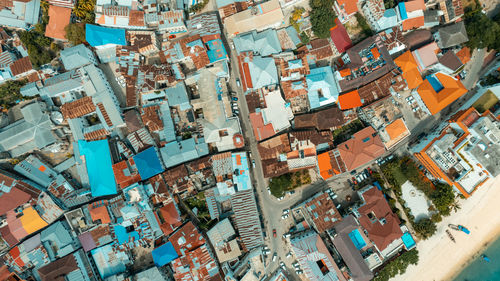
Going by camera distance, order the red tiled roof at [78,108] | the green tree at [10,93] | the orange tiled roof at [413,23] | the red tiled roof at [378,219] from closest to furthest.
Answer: the red tiled roof at [378,219]
the orange tiled roof at [413,23]
the red tiled roof at [78,108]
the green tree at [10,93]

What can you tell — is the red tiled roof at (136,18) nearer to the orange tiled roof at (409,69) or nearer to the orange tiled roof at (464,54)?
the orange tiled roof at (409,69)

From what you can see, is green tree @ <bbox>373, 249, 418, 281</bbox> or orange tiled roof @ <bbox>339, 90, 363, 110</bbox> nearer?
green tree @ <bbox>373, 249, 418, 281</bbox>

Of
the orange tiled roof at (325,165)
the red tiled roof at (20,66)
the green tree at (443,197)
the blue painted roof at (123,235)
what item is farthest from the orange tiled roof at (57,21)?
the green tree at (443,197)

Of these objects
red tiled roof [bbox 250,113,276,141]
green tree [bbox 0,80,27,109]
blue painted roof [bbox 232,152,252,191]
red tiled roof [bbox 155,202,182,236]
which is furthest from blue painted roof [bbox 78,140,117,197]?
red tiled roof [bbox 250,113,276,141]

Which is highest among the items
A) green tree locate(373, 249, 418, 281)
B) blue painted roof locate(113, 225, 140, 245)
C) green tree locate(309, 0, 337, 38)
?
green tree locate(309, 0, 337, 38)

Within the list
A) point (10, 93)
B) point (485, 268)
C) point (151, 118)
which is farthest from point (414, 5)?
point (10, 93)

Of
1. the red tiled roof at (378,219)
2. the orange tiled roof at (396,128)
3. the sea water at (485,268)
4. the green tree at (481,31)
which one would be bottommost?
the sea water at (485,268)

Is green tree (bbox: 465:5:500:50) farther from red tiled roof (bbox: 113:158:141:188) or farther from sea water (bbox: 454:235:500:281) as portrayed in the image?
red tiled roof (bbox: 113:158:141:188)
